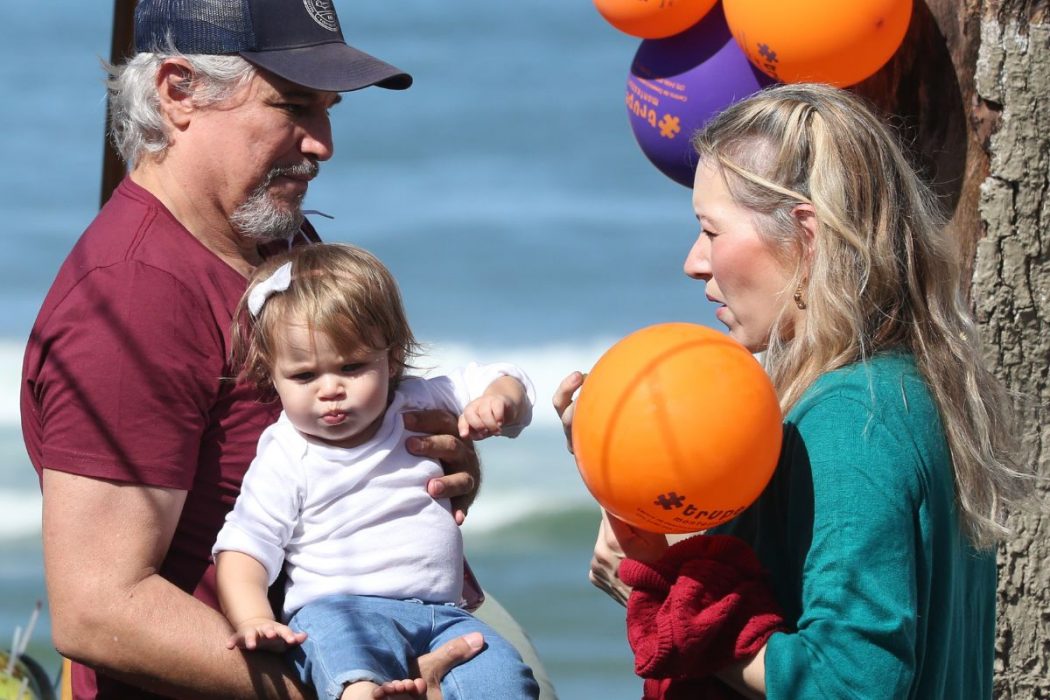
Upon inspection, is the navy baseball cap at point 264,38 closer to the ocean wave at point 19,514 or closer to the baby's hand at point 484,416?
the baby's hand at point 484,416

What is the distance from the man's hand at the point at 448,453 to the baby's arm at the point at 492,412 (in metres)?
0.03

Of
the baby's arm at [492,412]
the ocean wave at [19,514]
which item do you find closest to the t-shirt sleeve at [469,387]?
the baby's arm at [492,412]

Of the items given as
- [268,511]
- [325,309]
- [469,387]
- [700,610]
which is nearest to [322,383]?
[325,309]

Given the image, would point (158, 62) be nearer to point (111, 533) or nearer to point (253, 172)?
point (253, 172)

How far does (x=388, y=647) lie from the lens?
2404 millimetres

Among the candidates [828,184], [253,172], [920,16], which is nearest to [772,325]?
[828,184]

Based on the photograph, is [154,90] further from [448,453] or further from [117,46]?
[117,46]

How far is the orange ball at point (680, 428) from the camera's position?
1.99m

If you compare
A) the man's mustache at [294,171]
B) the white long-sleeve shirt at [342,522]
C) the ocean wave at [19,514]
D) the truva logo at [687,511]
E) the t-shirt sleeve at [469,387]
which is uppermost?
the man's mustache at [294,171]

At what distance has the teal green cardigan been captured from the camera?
1996mm

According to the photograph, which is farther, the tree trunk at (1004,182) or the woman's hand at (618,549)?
the tree trunk at (1004,182)

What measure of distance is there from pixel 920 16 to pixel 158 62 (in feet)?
6.27

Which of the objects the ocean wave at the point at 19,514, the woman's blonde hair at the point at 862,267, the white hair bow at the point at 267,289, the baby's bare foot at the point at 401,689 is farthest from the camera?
the ocean wave at the point at 19,514

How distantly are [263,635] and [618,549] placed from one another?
2.05ft
